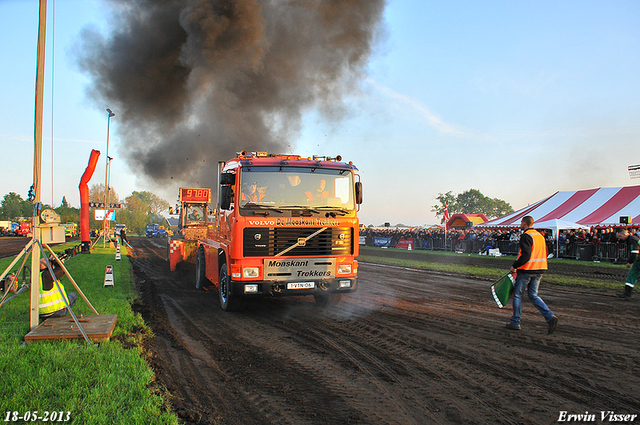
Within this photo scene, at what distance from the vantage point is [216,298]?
30.9 feet

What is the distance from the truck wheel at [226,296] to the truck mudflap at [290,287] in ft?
1.00

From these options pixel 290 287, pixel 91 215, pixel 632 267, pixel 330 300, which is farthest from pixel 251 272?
pixel 91 215

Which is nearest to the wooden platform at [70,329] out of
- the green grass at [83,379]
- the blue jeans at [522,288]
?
the green grass at [83,379]

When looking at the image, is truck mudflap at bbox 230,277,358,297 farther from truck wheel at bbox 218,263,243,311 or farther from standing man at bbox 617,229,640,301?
standing man at bbox 617,229,640,301

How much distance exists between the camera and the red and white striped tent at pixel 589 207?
73.0 ft

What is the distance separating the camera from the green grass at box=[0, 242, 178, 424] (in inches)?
134

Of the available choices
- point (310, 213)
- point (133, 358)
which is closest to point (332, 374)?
point (133, 358)

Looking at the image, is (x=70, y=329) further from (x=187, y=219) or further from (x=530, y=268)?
(x=187, y=219)

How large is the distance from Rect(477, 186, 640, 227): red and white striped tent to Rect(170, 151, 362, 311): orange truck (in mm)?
20268

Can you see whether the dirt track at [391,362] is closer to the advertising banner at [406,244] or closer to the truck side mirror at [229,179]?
the truck side mirror at [229,179]

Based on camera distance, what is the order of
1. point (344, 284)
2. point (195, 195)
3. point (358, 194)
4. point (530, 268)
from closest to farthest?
point (530, 268) → point (344, 284) → point (358, 194) → point (195, 195)

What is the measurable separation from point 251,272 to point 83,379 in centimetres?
342

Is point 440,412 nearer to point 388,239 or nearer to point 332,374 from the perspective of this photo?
point 332,374

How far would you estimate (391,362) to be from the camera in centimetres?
495
